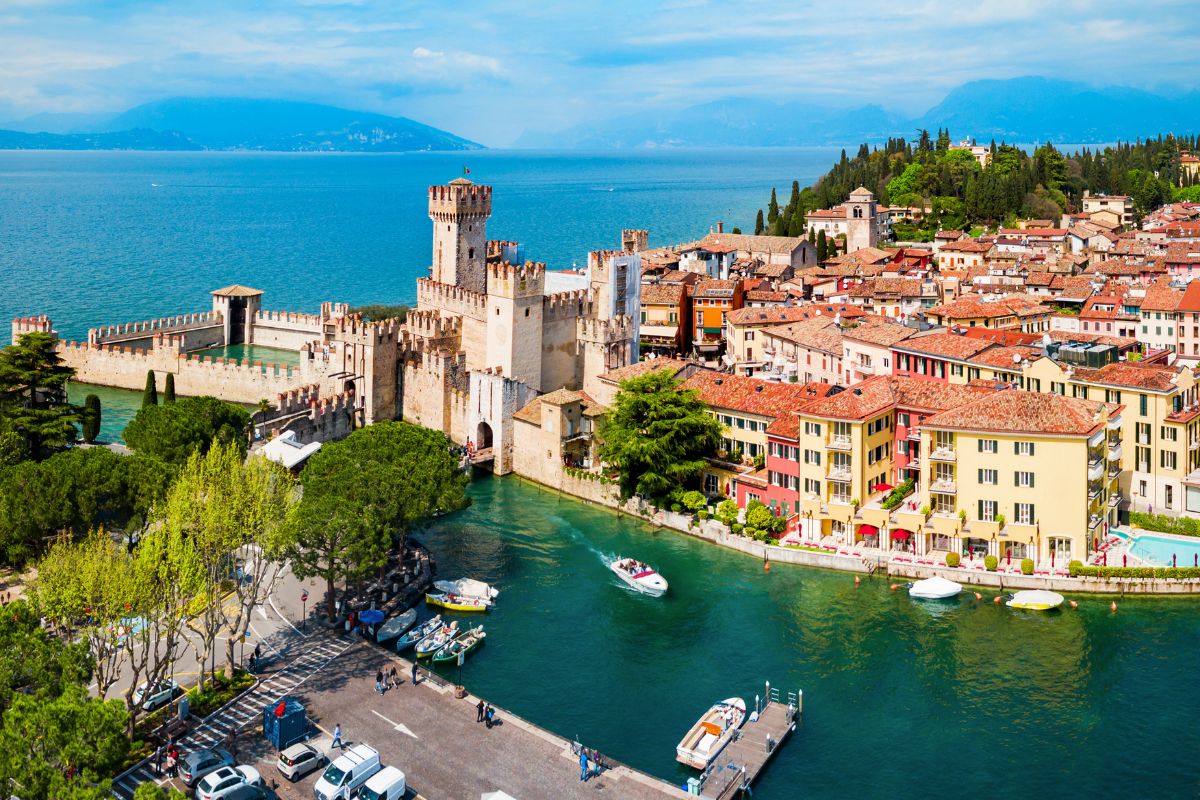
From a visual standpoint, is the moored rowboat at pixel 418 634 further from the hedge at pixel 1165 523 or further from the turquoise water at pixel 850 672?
the hedge at pixel 1165 523

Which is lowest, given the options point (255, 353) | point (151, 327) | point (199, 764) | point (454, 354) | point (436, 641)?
point (199, 764)

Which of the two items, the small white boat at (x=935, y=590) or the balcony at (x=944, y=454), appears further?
the balcony at (x=944, y=454)

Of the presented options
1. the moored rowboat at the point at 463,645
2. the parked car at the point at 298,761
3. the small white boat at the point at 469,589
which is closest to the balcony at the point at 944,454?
the small white boat at the point at 469,589

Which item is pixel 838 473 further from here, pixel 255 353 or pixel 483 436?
pixel 255 353

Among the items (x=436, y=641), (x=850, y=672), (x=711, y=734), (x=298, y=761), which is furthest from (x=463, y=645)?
(x=850, y=672)

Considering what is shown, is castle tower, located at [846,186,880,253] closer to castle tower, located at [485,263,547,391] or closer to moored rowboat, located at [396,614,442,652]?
castle tower, located at [485,263,547,391]

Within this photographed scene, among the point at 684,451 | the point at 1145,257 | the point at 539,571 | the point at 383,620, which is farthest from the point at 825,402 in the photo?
the point at 1145,257

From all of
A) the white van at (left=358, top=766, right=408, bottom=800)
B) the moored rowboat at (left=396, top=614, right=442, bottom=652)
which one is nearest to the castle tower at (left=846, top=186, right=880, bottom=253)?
the moored rowboat at (left=396, top=614, right=442, bottom=652)
